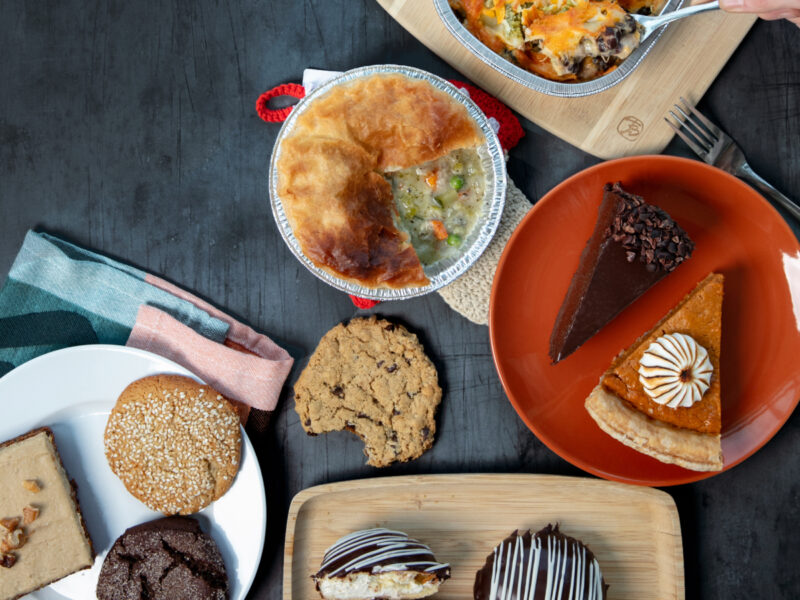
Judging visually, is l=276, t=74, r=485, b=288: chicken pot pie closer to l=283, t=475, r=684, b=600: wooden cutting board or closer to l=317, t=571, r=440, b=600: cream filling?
l=283, t=475, r=684, b=600: wooden cutting board

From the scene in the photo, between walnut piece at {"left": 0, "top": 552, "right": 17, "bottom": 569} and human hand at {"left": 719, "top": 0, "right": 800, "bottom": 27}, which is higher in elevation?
human hand at {"left": 719, "top": 0, "right": 800, "bottom": 27}

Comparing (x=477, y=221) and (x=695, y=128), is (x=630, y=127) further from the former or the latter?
(x=477, y=221)

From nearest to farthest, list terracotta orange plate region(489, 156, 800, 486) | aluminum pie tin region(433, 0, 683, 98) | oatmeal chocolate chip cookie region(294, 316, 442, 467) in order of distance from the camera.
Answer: aluminum pie tin region(433, 0, 683, 98) < terracotta orange plate region(489, 156, 800, 486) < oatmeal chocolate chip cookie region(294, 316, 442, 467)

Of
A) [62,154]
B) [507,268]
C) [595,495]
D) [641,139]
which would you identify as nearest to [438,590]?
[595,495]

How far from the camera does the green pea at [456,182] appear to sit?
9.72 feet

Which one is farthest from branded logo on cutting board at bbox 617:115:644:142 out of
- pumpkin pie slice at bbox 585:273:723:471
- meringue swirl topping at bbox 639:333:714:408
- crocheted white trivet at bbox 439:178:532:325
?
meringue swirl topping at bbox 639:333:714:408

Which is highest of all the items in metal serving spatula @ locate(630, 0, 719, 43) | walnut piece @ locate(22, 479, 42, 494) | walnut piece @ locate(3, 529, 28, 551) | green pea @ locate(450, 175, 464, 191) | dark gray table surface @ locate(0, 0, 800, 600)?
metal serving spatula @ locate(630, 0, 719, 43)

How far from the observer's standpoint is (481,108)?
311 cm

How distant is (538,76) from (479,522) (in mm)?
2278

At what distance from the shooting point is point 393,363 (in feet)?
10.7

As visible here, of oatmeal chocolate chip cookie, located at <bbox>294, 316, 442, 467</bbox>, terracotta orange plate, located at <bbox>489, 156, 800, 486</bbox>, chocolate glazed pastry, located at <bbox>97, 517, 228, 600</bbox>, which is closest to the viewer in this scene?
terracotta orange plate, located at <bbox>489, 156, 800, 486</bbox>

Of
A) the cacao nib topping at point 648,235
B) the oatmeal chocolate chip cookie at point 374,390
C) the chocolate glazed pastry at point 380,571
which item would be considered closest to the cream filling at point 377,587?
the chocolate glazed pastry at point 380,571

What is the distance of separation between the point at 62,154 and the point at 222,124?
903 mm

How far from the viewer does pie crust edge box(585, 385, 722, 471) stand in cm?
288
